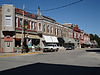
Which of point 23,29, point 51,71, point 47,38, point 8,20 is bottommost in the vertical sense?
point 51,71

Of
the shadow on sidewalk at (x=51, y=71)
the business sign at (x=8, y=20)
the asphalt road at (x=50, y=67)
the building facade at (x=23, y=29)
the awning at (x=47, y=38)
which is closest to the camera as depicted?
the shadow on sidewalk at (x=51, y=71)

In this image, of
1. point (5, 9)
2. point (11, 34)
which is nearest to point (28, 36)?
point (11, 34)

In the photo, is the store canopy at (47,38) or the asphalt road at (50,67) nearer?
the asphalt road at (50,67)

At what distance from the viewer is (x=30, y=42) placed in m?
35.2

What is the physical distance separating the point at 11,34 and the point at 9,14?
390cm

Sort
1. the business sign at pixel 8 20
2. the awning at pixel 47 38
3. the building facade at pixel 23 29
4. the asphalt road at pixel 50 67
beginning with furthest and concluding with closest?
the awning at pixel 47 38 → the business sign at pixel 8 20 → the building facade at pixel 23 29 → the asphalt road at pixel 50 67

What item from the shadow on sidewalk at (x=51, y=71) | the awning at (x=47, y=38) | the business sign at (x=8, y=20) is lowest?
the shadow on sidewalk at (x=51, y=71)

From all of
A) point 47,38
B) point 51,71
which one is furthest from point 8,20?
point 51,71

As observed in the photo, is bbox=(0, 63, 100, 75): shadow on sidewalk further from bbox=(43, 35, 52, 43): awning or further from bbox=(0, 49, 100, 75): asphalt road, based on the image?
bbox=(43, 35, 52, 43): awning

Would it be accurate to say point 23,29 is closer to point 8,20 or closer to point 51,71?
point 8,20

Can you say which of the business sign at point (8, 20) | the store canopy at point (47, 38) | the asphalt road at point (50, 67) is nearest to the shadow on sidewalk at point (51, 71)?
the asphalt road at point (50, 67)

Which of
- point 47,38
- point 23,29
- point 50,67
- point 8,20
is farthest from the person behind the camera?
point 47,38

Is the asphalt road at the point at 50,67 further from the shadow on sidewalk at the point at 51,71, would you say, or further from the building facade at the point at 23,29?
the building facade at the point at 23,29

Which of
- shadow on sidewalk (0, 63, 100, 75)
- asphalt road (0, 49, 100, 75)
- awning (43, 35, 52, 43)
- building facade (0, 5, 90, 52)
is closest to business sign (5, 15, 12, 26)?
building facade (0, 5, 90, 52)
